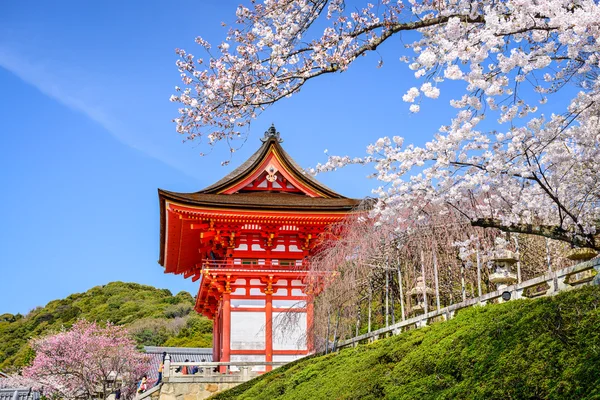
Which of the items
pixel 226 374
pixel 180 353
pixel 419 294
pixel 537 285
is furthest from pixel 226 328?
pixel 180 353

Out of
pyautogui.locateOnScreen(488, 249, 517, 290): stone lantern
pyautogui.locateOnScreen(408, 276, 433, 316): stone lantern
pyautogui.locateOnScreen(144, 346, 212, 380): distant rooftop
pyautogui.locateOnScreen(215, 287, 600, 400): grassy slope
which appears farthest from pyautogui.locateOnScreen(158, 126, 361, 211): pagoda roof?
pyautogui.locateOnScreen(144, 346, 212, 380): distant rooftop

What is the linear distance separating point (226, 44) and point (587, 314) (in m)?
5.31

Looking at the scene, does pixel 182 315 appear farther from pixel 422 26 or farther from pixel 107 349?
pixel 422 26

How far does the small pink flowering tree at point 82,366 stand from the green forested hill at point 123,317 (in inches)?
822

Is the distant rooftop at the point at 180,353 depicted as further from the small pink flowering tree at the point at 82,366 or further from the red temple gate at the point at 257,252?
the red temple gate at the point at 257,252

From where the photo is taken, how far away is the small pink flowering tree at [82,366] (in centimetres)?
2880

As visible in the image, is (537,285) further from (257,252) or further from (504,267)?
(257,252)

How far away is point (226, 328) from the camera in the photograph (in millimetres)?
19922

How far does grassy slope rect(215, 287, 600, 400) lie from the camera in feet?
24.3

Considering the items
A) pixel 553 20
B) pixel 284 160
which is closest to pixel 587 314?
pixel 553 20

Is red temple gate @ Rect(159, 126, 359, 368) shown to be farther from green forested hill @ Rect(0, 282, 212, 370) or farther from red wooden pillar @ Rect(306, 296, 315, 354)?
green forested hill @ Rect(0, 282, 212, 370)

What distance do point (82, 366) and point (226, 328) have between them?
11519mm

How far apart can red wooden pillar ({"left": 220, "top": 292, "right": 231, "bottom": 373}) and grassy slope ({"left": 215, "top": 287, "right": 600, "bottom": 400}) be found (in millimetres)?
7157

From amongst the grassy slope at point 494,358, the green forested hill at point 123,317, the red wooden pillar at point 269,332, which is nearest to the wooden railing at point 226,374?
the red wooden pillar at point 269,332
